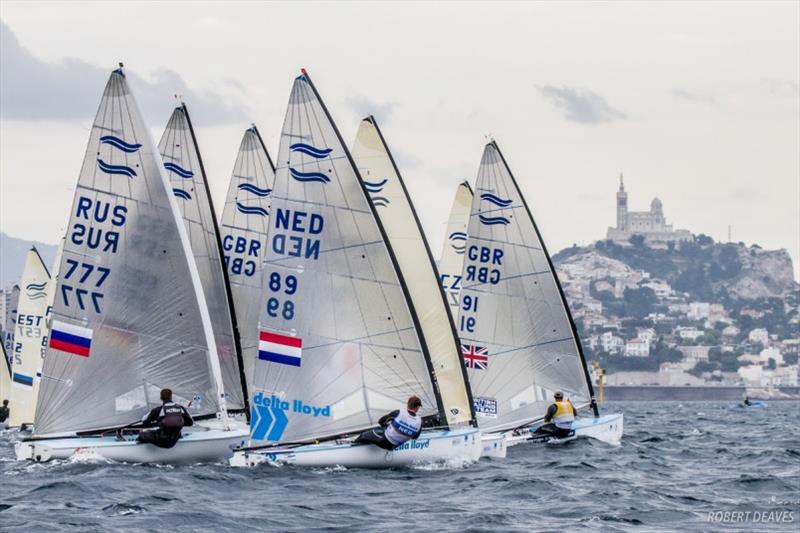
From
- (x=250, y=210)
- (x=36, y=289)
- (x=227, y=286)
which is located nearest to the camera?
(x=227, y=286)

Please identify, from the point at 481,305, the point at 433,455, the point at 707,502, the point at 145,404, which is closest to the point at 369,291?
the point at 433,455

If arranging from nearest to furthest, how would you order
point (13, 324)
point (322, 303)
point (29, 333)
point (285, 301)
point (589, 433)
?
point (285, 301), point (322, 303), point (589, 433), point (29, 333), point (13, 324)

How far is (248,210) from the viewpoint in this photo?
35.6 metres

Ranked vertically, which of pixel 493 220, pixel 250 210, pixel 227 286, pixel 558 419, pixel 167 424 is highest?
pixel 250 210

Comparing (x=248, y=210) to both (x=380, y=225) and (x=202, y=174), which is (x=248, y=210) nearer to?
(x=202, y=174)

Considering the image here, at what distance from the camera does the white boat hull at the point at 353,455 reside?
25672 millimetres

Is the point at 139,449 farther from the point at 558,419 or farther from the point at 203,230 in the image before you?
the point at 558,419

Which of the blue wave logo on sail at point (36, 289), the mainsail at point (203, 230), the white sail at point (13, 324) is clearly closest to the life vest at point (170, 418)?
the mainsail at point (203, 230)

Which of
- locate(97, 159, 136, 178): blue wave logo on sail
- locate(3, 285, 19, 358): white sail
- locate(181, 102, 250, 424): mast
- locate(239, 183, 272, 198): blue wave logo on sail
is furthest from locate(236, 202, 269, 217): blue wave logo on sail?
locate(3, 285, 19, 358): white sail

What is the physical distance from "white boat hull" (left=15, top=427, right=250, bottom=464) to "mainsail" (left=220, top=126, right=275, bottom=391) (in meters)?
6.01

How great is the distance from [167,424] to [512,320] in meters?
10.8

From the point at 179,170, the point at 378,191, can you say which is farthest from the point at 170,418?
the point at 179,170

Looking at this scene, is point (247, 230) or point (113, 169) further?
point (247, 230)

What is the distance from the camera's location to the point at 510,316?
35.2m
